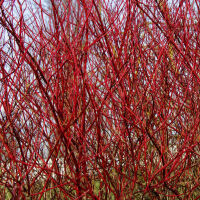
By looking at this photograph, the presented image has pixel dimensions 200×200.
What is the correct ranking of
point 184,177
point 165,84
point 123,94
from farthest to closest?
point 184,177, point 165,84, point 123,94

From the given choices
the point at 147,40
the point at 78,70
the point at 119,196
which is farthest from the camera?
the point at 147,40

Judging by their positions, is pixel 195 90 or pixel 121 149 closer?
pixel 121 149

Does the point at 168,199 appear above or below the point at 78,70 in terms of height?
below

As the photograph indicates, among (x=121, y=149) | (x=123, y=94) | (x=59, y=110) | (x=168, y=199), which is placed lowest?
(x=168, y=199)

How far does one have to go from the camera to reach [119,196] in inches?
74.0

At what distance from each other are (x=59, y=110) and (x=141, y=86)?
4.52 ft

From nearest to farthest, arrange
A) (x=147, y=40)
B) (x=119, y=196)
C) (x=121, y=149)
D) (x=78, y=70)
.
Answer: (x=78, y=70), (x=119, y=196), (x=121, y=149), (x=147, y=40)

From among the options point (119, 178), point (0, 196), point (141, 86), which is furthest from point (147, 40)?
point (0, 196)

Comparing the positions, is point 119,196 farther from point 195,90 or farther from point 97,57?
point 97,57

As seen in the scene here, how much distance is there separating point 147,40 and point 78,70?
1796mm

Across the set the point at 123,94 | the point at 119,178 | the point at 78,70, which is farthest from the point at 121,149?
the point at 78,70

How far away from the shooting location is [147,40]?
9.89 feet

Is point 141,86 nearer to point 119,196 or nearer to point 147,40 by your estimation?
point 147,40

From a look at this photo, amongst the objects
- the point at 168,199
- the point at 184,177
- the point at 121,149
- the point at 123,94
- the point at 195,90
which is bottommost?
the point at 168,199
